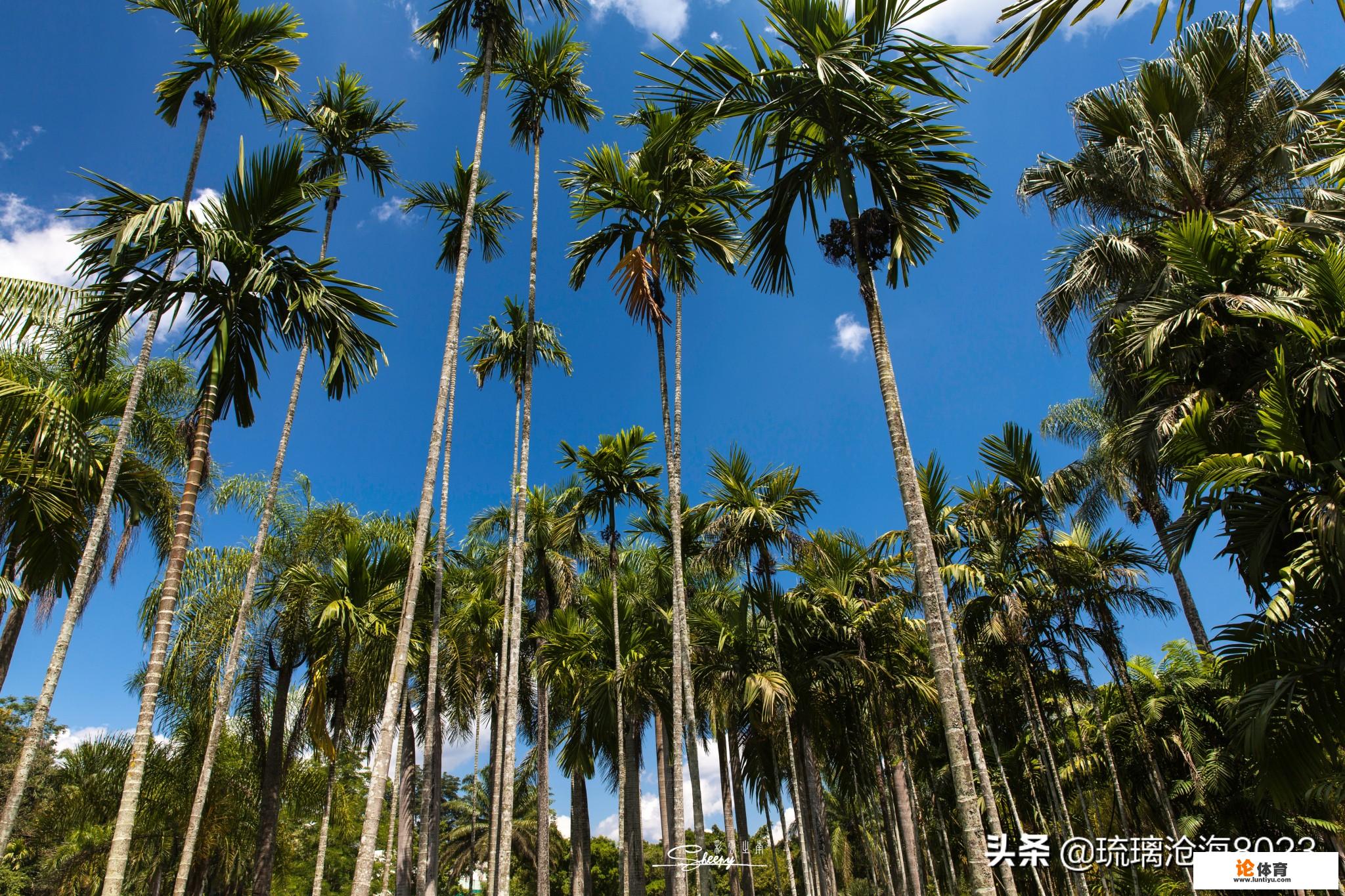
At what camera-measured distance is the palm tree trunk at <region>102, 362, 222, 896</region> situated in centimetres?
730

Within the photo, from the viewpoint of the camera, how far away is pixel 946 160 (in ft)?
27.2

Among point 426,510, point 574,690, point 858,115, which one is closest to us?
point 858,115

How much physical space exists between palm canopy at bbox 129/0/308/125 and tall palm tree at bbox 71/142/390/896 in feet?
9.83

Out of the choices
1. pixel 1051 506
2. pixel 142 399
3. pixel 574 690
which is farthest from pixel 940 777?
pixel 142 399

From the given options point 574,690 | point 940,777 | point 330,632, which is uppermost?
point 330,632

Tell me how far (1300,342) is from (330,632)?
17.9 meters

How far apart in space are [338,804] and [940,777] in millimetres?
24299

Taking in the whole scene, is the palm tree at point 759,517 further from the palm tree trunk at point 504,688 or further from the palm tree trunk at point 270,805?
the palm tree trunk at point 270,805

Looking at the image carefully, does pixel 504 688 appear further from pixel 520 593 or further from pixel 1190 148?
pixel 1190 148

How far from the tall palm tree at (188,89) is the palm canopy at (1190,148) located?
15043 mm

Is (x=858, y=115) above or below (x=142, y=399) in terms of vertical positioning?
below

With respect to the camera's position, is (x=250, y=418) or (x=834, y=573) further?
(x=834, y=573)

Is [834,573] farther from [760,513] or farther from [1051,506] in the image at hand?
[1051,506]

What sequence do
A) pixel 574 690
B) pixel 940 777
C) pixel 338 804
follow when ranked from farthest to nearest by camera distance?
pixel 338 804 < pixel 940 777 < pixel 574 690
